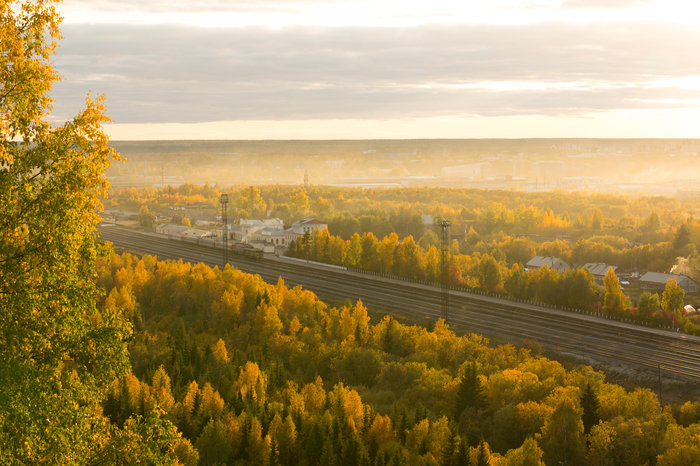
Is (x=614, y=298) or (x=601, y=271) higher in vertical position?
(x=614, y=298)

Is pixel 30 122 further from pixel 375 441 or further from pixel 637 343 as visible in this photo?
Result: pixel 637 343

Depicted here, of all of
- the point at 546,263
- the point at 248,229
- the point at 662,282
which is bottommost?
the point at 662,282

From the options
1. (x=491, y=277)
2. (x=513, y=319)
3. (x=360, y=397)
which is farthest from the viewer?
(x=491, y=277)

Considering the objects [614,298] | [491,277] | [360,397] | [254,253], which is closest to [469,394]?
[360,397]

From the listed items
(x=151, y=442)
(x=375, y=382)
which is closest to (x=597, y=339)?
(x=375, y=382)

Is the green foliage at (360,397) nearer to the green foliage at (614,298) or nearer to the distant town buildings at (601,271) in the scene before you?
the green foliage at (614,298)

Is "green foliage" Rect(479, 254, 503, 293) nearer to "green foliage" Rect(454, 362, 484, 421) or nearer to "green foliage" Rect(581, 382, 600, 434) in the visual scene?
"green foliage" Rect(454, 362, 484, 421)

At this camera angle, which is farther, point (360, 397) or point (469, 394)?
point (360, 397)

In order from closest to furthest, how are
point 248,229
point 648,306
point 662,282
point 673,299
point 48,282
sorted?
point 48,282 < point 648,306 < point 673,299 < point 662,282 < point 248,229

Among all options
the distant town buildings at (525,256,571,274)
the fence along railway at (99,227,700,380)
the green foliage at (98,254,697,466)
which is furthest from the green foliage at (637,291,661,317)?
the distant town buildings at (525,256,571,274)

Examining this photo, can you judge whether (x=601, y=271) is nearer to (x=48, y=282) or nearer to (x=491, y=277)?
(x=491, y=277)

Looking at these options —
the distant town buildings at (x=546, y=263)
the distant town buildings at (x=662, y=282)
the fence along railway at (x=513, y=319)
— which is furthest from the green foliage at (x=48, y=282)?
the distant town buildings at (x=546, y=263)
